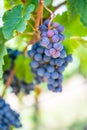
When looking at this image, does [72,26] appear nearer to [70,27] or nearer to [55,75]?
[70,27]

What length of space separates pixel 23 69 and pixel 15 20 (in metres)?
0.62

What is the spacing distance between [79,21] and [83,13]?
19 cm

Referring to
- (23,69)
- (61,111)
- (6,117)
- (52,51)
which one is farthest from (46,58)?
(61,111)

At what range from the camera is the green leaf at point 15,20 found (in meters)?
1.34

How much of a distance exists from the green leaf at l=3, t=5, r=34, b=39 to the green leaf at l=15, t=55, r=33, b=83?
0.55 m

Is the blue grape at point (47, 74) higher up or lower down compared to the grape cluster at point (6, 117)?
higher up

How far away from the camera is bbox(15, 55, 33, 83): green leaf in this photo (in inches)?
76.5

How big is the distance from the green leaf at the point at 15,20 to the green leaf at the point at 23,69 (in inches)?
21.8

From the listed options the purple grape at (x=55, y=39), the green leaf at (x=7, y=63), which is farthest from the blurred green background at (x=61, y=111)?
the purple grape at (x=55, y=39)

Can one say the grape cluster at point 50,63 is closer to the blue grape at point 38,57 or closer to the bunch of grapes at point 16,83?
the blue grape at point 38,57

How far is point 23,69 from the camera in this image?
1974 millimetres

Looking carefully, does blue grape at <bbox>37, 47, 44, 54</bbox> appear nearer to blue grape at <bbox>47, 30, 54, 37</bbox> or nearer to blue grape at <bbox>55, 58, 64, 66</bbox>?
blue grape at <bbox>55, 58, 64, 66</bbox>

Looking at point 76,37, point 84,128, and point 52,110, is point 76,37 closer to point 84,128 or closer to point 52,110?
point 84,128

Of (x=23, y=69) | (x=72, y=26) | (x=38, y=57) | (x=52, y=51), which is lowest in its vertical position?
(x=52, y=51)
